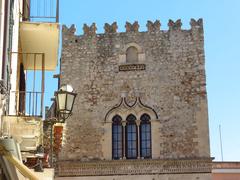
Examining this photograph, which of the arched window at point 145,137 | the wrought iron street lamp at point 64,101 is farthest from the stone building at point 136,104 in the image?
the wrought iron street lamp at point 64,101

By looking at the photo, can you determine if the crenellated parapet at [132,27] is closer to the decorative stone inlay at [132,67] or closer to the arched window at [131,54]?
the arched window at [131,54]

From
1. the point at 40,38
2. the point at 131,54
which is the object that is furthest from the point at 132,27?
the point at 40,38

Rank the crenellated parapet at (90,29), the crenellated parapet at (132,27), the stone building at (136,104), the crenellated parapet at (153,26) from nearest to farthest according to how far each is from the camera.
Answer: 1. the stone building at (136,104)
2. the crenellated parapet at (153,26)
3. the crenellated parapet at (132,27)
4. the crenellated parapet at (90,29)

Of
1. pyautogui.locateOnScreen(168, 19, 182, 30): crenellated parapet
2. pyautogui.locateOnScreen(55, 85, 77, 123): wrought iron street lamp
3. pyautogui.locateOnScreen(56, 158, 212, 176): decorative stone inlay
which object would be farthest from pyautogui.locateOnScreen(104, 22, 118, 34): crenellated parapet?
pyautogui.locateOnScreen(55, 85, 77, 123): wrought iron street lamp

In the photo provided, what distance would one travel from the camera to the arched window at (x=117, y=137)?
20.8 m

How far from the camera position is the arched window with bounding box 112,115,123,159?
821 inches

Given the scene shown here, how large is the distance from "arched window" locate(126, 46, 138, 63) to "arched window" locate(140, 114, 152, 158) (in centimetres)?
235

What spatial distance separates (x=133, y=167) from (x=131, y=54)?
179 inches

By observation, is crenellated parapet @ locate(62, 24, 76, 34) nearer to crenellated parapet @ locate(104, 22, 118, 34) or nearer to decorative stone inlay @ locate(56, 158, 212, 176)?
crenellated parapet @ locate(104, 22, 118, 34)

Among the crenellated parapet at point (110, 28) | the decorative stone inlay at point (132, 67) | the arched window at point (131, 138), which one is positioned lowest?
the arched window at point (131, 138)

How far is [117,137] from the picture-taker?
69.1 feet

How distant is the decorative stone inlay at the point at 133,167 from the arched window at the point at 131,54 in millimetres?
4083

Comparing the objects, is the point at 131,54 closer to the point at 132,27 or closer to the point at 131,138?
the point at 132,27

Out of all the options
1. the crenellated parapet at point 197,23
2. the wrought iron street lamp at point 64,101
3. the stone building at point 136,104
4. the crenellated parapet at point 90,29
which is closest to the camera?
the wrought iron street lamp at point 64,101
